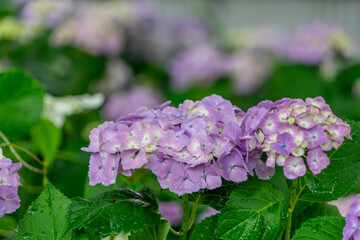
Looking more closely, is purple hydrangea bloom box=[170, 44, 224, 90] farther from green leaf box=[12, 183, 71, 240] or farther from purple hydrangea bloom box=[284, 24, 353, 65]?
green leaf box=[12, 183, 71, 240]

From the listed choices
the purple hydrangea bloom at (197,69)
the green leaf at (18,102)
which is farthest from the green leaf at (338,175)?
the purple hydrangea bloom at (197,69)

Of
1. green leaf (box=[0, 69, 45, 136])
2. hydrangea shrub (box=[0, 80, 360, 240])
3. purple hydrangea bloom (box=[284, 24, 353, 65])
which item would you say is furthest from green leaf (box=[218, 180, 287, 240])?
purple hydrangea bloom (box=[284, 24, 353, 65])

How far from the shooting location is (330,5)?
16.8 feet

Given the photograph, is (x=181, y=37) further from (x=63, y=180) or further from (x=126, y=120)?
(x=126, y=120)

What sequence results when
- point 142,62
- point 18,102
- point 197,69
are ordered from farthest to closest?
1. point 142,62
2. point 197,69
3. point 18,102

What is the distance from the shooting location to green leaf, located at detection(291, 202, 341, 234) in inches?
29.8

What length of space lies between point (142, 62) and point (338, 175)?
2.24 m

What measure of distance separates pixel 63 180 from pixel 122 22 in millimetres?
1516

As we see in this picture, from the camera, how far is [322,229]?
645 millimetres

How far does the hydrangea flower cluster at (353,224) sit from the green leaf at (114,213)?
176 millimetres

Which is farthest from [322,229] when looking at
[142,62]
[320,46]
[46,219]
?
[142,62]

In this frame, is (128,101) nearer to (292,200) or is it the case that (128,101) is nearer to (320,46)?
(320,46)

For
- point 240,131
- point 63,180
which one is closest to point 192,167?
point 240,131

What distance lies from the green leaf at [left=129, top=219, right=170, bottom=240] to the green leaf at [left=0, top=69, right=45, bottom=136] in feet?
1.06
